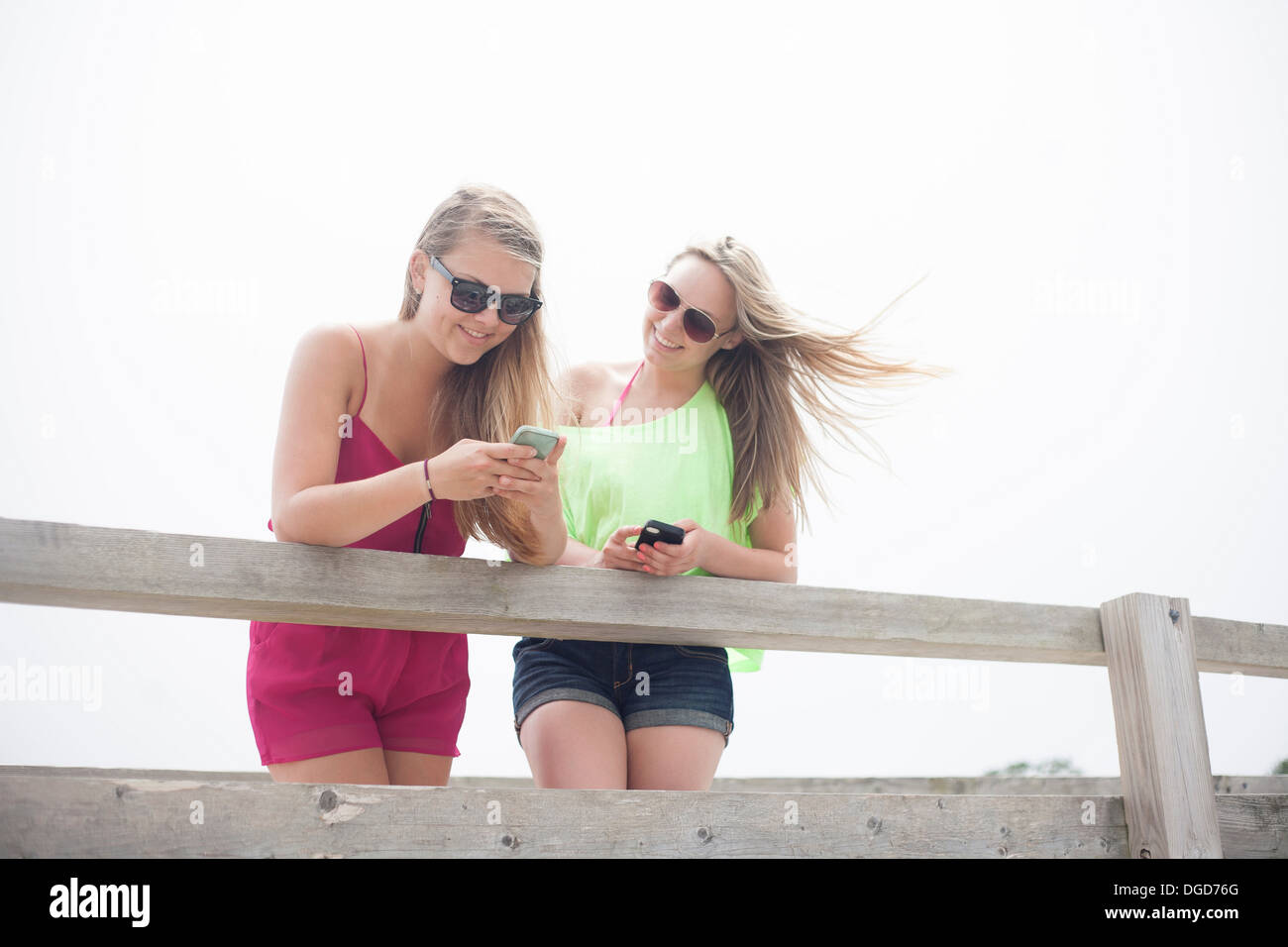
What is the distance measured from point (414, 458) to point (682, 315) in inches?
35.2

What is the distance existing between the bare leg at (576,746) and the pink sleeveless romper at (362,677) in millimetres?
197

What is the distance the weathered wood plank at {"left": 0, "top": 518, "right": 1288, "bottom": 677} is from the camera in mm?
1633

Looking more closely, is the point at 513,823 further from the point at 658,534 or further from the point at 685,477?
the point at 685,477

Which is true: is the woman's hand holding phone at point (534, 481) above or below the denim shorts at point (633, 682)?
above

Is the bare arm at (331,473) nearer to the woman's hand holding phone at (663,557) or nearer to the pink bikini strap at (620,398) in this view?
the woman's hand holding phone at (663,557)

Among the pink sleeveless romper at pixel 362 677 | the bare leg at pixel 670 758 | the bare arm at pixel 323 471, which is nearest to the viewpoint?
the bare arm at pixel 323 471

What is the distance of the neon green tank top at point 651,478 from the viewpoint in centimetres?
261

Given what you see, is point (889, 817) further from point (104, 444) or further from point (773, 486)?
point (104, 444)

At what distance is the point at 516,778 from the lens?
12.9 feet

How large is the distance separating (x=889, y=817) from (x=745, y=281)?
1514 millimetres

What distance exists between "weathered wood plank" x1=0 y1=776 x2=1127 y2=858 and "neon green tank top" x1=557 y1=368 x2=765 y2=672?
0.74 metres

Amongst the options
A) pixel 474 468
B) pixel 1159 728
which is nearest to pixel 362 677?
pixel 474 468

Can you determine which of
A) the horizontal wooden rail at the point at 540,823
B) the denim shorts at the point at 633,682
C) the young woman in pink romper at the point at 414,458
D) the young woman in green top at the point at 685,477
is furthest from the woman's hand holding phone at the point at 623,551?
the horizontal wooden rail at the point at 540,823

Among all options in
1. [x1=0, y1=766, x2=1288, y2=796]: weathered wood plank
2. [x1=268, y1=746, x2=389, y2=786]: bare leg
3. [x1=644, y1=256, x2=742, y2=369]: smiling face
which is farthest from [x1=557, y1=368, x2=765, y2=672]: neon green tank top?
[x1=0, y1=766, x2=1288, y2=796]: weathered wood plank
